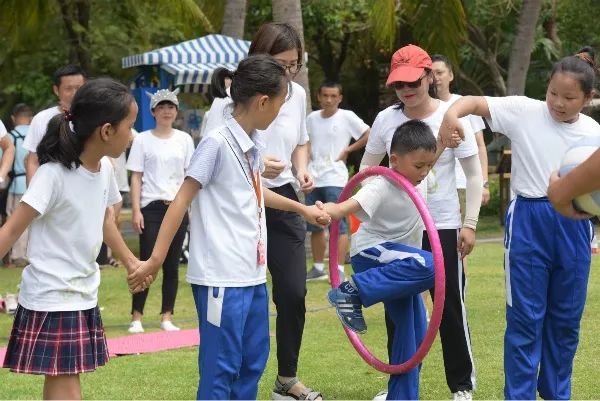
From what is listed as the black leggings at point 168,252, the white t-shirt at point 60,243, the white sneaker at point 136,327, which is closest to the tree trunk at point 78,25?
the black leggings at point 168,252

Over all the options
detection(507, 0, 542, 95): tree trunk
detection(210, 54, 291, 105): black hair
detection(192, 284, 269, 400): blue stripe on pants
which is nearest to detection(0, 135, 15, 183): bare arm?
detection(210, 54, 291, 105): black hair

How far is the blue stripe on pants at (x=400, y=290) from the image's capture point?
5.72 m

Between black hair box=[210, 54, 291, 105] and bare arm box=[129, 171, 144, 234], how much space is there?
435cm

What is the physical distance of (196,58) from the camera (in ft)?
57.4

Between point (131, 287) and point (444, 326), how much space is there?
6.70 ft

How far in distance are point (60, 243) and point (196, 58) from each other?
12.7 meters

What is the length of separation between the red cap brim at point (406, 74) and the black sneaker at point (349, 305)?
1.17 meters

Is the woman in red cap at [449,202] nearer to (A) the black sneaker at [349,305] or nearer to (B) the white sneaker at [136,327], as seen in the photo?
(A) the black sneaker at [349,305]

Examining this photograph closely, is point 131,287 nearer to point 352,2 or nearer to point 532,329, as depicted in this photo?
point 532,329

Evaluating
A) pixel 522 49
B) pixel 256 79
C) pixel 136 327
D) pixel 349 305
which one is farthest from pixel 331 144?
pixel 522 49

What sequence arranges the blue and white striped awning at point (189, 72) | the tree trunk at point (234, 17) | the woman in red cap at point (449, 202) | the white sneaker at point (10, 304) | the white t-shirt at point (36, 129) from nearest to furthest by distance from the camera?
the woman in red cap at point (449, 202) < the white t-shirt at point (36, 129) < the white sneaker at point (10, 304) < the tree trunk at point (234, 17) < the blue and white striped awning at point (189, 72)

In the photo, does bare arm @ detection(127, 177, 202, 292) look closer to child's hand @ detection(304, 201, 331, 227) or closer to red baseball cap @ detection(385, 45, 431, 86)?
child's hand @ detection(304, 201, 331, 227)

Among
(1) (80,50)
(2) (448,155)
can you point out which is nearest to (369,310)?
(2) (448,155)

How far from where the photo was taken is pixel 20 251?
15.5 metres
